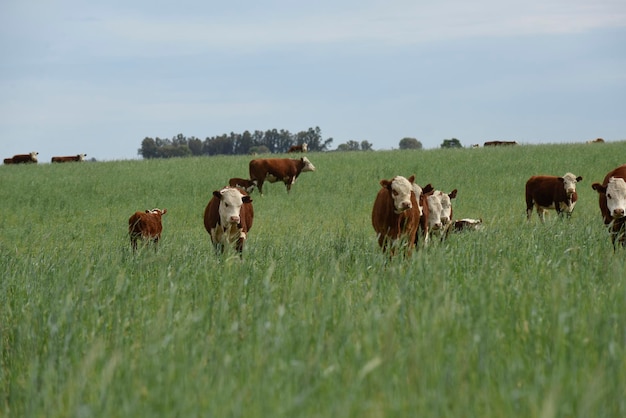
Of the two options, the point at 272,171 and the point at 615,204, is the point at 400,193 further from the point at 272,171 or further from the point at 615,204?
the point at 272,171

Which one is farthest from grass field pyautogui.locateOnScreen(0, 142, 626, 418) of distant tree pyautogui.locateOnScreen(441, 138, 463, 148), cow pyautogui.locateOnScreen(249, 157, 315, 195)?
distant tree pyautogui.locateOnScreen(441, 138, 463, 148)

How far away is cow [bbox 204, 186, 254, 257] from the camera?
37.8 ft

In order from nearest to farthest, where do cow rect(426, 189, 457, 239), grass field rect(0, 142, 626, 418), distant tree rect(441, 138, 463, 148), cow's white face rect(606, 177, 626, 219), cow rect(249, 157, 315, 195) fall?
grass field rect(0, 142, 626, 418)
cow's white face rect(606, 177, 626, 219)
cow rect(426, 189, 457, 239)
cow rect(249, 157, 315, 195)
distant tree rect(441, 138, 463, 148)

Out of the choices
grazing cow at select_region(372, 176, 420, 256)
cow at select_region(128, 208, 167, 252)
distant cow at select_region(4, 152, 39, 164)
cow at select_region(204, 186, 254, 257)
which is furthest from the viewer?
distant cow at select_region(4, 152, 39, 164)

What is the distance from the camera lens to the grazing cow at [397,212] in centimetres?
1023

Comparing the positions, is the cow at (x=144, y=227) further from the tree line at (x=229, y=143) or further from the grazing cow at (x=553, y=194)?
the tree line at (x=229, y=143)

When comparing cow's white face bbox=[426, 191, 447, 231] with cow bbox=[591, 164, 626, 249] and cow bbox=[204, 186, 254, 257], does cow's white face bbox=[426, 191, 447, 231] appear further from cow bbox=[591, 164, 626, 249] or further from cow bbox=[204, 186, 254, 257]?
cow bbox=[204, 186, 254, 257]

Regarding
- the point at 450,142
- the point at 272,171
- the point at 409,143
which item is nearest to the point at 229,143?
the point at 409,143

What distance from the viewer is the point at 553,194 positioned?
2038 centimetres

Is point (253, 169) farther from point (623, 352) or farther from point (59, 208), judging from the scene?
point (623, 352)

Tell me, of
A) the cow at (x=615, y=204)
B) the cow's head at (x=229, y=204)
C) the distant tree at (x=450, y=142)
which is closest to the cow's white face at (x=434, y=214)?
the cow at (x=615, y=204)

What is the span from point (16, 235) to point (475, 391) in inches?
738

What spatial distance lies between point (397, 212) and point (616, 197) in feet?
11.0

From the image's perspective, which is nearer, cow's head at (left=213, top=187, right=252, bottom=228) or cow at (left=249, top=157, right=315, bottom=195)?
cow's head at (left=213, top=187, right=252, bottom=228)
